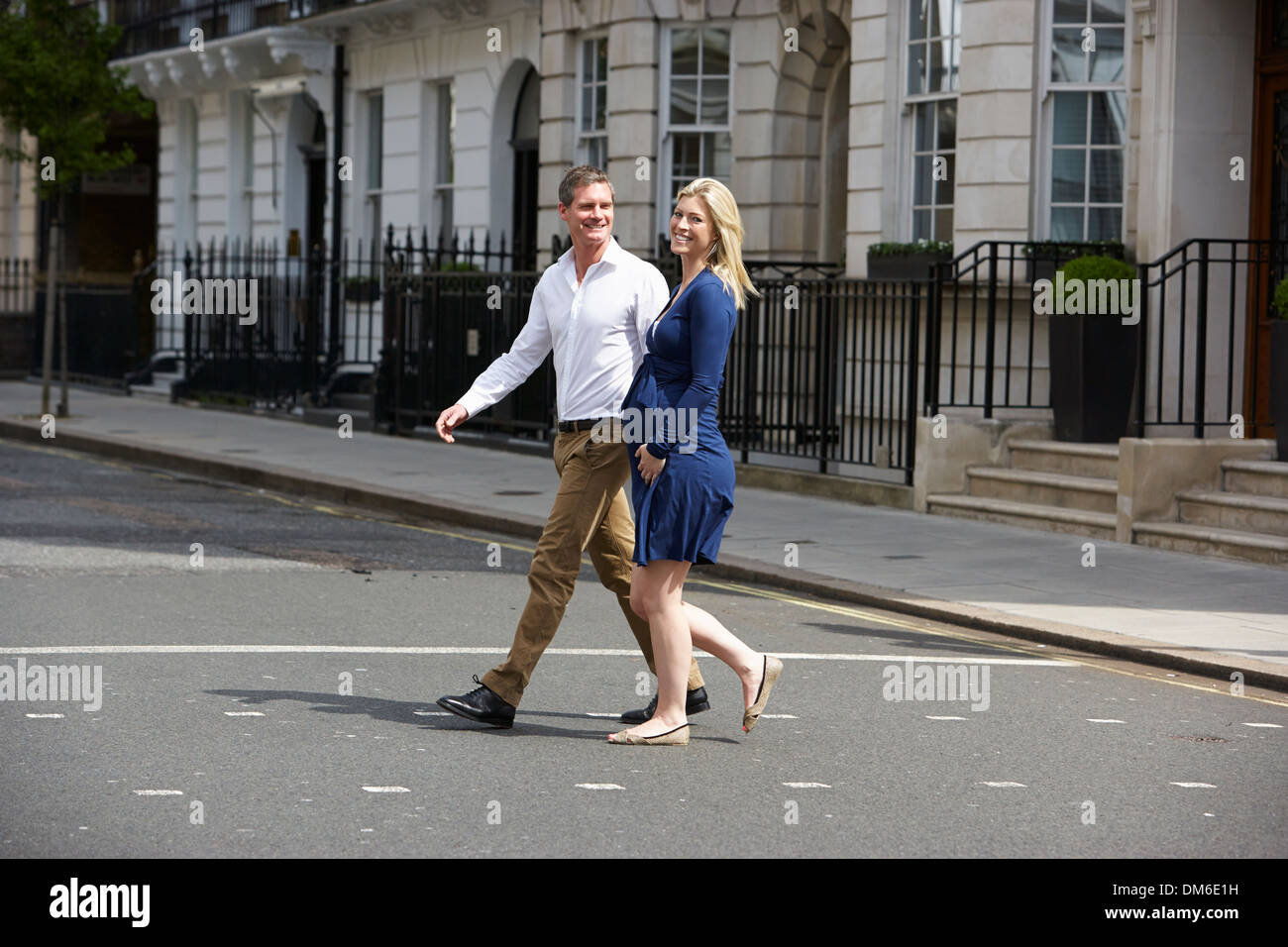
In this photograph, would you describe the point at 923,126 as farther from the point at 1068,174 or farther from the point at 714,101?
the point at 714,101

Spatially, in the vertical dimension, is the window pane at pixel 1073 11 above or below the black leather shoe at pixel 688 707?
above

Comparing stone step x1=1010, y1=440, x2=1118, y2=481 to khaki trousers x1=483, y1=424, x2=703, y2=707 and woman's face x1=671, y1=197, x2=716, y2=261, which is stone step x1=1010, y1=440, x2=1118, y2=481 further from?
woman's face x1=671, y1=197, x2=716, y2=261

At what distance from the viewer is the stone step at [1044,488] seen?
43.0 ft

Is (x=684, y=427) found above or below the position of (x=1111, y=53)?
below

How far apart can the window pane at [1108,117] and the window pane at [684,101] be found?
5.47 meters

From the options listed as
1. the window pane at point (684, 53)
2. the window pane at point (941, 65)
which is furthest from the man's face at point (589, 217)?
the window pane at point (684, 53)

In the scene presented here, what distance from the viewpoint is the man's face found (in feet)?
22.9

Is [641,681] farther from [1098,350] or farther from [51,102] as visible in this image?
[51,102]

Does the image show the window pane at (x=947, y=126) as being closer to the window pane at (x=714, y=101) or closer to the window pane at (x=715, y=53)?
the window pane at (x=714, y=101)

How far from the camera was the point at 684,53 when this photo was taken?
2016 cm

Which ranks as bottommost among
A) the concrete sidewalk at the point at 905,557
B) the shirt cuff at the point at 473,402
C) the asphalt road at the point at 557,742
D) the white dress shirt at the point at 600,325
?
the asphalt road at the point at 557,742

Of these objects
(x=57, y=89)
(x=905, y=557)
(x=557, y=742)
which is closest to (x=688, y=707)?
(x=557, y=742)

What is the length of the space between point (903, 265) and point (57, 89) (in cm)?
1089
